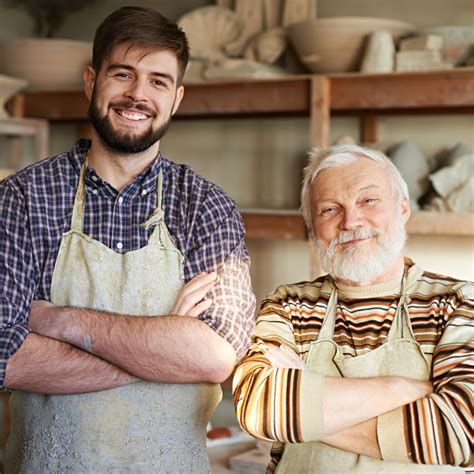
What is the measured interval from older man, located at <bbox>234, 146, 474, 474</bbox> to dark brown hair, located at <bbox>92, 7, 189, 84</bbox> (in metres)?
0.43

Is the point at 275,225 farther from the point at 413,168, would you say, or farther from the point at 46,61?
the point at 46,61

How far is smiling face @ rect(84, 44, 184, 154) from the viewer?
188 cm

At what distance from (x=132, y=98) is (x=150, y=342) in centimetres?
56

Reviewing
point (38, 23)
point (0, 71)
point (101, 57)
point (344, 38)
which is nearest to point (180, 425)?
point (101, 57)

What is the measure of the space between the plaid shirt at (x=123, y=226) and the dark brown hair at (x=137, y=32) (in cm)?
27

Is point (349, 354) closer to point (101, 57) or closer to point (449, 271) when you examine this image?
point (101, 57)

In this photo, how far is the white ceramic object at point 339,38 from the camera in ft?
10.7

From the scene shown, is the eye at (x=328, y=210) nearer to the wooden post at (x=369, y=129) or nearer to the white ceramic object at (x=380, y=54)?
the white ceramic object at (x=380, y=54)

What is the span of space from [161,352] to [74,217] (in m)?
0.38

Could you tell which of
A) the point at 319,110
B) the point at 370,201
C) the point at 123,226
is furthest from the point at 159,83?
the point at 319,110

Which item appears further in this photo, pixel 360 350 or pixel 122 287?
pixel 122 287

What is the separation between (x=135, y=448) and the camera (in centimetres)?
A: 182

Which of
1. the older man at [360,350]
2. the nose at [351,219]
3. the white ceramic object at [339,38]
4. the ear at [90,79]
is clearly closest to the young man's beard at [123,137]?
the ear at [90,79]

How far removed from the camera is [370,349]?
5.59 ft
